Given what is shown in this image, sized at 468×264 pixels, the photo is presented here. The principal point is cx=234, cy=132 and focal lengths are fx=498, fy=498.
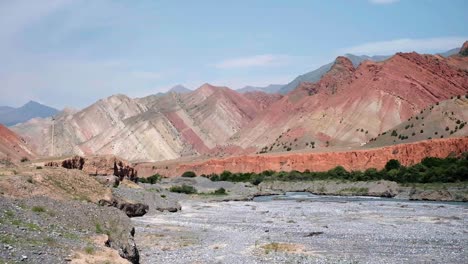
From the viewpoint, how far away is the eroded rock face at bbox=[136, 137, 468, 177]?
91250mm

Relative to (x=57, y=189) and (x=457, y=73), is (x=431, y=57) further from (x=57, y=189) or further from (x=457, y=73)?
(x=57, y=189)

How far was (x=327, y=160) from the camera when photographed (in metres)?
111

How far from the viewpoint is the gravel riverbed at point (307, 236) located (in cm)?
2384

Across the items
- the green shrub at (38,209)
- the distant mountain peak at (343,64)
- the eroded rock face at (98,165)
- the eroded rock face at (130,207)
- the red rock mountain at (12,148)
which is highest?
the distant mountain peak at (343,64)

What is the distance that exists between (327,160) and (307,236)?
81286 mm

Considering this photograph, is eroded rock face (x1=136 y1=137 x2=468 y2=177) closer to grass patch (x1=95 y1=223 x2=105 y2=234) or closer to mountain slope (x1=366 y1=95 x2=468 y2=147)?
mountain slope (x1=366 y1=95 x2=468 y2=147)

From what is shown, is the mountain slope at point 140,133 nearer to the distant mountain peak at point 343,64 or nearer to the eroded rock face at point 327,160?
the eroded rock face at point 327,160

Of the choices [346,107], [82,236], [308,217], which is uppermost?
[346,107]

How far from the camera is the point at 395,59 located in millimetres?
159000

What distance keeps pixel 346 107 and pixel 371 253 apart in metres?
125

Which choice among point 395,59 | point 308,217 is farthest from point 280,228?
point 395,59

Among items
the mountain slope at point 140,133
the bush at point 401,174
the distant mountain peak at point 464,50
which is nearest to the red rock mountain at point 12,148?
the bush at point 401,174

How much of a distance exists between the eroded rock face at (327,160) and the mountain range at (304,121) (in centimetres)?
1043

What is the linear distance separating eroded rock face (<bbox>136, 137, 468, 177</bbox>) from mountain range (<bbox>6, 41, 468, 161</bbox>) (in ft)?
34.2
